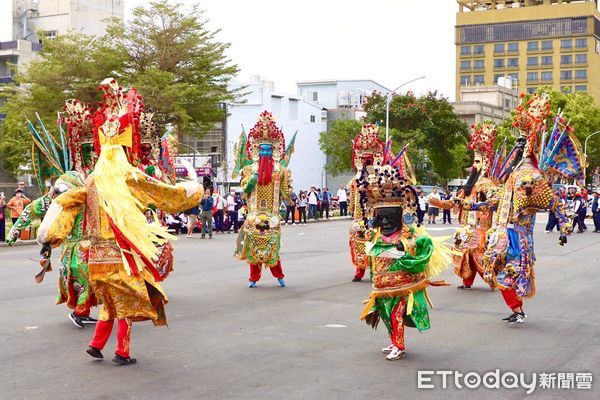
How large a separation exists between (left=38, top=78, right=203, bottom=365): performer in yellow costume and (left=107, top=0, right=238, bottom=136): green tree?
28735 mm

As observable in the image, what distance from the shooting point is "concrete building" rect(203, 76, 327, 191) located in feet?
196

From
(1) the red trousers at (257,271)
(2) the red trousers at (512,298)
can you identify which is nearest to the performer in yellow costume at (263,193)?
(1) the red trousers at (257,271)

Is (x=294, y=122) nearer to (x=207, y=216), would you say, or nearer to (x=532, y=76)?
(x=207, y=216)

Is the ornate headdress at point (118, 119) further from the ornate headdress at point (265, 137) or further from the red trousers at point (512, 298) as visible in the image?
the ornate headdress at point (265, 137)

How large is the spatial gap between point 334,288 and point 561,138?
465 centimetres

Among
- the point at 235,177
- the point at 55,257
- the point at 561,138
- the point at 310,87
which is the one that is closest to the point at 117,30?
the point at 55,257

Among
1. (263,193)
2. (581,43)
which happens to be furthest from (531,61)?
(263,193)

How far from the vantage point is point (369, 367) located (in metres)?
7.36

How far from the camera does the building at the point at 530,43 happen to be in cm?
12000

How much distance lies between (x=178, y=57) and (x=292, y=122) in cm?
2604

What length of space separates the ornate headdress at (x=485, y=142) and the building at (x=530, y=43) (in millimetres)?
111200

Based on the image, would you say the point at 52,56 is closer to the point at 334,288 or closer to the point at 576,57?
the point at 334,288

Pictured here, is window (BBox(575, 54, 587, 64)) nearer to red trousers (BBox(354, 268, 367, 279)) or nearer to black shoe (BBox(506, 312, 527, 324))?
red trousers (BBox(354, 268, 367, 279))

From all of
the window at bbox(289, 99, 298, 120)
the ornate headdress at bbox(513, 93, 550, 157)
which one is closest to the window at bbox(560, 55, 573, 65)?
the window at bbox(289, 99, 298, 120)
